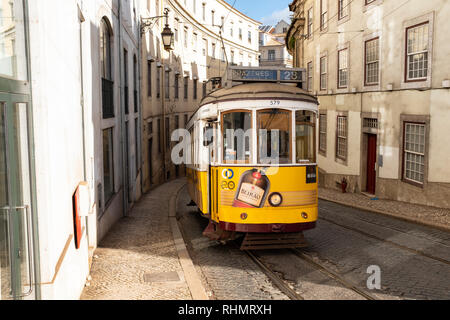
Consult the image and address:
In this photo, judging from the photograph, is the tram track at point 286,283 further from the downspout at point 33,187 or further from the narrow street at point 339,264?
the downspout at point 33,187

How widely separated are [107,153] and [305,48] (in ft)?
64.2

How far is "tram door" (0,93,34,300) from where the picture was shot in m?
3.89

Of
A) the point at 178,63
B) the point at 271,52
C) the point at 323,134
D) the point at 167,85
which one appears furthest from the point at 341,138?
the point at 271,52

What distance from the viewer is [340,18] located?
68.5ft

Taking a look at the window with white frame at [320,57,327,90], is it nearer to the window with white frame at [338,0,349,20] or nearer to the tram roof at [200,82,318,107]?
the window with white frame at [338,0,349,20]

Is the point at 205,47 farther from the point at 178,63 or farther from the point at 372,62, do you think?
the point at 372,62

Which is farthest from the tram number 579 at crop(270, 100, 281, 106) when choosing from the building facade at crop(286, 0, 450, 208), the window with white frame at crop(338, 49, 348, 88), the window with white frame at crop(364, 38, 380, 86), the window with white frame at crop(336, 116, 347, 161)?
the window with white frame at crop(338, 49, 348, 88)

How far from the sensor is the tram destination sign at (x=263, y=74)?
9570 mm

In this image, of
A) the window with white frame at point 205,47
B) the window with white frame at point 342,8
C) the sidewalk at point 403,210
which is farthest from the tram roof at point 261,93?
the window with white frame at point 205,47

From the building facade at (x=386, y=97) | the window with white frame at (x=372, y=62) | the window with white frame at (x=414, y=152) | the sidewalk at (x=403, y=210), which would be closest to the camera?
the sidewalk at (x=403, y=210)

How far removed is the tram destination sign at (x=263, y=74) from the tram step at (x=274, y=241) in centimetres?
334

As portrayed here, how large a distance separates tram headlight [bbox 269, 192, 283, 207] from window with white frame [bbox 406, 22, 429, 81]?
28.3 feet

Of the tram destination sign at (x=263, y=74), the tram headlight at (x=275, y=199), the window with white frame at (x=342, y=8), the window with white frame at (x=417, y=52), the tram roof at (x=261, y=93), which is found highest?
the window with white frame at (x=342, y=8)
